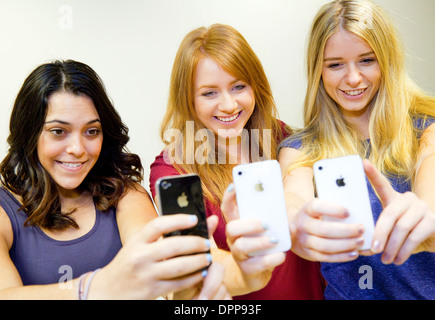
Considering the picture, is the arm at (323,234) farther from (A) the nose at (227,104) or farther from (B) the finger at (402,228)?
(A) the nose at (227,104)

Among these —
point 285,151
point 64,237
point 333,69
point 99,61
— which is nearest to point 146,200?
point 64,237

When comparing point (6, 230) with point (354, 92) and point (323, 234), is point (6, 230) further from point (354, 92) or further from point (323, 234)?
point (354, 92)

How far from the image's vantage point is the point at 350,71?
901 mm

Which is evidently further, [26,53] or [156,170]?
[26,53]

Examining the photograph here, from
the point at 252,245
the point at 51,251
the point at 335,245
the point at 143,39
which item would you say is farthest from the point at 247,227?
the point at 143,39

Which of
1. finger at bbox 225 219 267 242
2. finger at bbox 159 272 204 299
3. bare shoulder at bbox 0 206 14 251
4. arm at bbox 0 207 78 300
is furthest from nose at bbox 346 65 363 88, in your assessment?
bare shoulder at bbox 0 206 14 251

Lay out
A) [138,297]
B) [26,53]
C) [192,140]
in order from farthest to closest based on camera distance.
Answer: [26,53] → [192,140] → [138,297]

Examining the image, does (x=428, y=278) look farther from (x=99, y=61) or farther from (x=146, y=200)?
(x=99, y=61)

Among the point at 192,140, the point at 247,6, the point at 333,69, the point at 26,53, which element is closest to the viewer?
the point at 333,69

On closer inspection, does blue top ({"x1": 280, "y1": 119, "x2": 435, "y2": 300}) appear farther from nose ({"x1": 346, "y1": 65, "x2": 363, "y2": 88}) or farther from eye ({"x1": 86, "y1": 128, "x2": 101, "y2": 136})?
eye ({"x1": 86, "y1": 128, "x2": 101, "y2": 136})

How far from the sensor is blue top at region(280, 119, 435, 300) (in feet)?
2.63

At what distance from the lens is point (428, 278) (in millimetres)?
805

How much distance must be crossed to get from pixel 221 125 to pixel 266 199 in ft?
1.53

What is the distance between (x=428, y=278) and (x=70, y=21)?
62.4 inches
